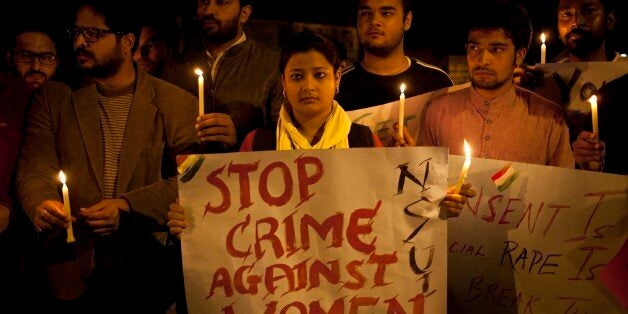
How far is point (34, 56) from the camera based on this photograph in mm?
4527

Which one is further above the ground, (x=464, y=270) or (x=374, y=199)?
(x=374, y=199)

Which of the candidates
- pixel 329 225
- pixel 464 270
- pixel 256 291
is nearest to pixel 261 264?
pixel 256 291

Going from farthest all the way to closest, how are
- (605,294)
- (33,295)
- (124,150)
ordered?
1. (33,295)
2. (124,150)
3. (605,294)

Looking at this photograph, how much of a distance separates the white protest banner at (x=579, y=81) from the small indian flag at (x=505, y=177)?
940 mm

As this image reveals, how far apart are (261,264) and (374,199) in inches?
22.8

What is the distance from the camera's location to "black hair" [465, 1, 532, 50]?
12.1ft

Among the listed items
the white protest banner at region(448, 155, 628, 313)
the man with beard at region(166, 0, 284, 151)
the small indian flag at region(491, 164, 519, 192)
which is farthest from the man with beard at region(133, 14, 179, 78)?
the small indian flag at region(491, 164, 519, 192)

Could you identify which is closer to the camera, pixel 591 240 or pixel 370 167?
pixel 370 167

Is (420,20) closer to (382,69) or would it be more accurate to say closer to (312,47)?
(382,69)

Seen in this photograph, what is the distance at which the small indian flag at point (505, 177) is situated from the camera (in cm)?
333

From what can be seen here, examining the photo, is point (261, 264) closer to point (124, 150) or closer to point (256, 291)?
point (256, 291)

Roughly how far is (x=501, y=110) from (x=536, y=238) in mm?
735

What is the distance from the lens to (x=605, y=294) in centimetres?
327

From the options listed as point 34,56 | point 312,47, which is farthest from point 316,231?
point 34,56
